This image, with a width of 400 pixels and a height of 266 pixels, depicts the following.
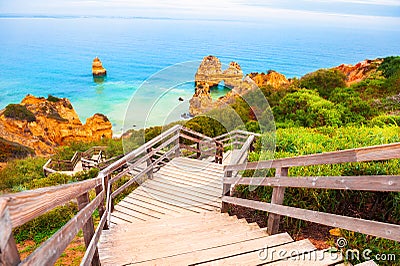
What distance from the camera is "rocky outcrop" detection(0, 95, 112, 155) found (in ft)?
109

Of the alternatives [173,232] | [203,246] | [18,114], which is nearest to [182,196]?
[173,232]

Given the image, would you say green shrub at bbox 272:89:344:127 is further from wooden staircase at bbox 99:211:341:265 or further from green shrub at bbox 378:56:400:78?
green shrub at bbox 378:56:400:78

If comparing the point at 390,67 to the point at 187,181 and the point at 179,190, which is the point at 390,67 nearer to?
the point at 187,181

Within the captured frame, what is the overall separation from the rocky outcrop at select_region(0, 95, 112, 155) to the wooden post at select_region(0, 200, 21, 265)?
1353 inches

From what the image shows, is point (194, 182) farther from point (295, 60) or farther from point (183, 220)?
point (295, 60)

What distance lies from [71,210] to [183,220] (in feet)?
10.1

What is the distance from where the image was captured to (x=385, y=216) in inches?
129

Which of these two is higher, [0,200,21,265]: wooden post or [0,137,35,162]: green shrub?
[0,200,21,265]: wooden post

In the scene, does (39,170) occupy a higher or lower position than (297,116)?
lower

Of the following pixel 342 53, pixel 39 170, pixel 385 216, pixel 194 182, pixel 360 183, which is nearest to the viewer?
pixel 360 183

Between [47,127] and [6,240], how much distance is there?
3746cm

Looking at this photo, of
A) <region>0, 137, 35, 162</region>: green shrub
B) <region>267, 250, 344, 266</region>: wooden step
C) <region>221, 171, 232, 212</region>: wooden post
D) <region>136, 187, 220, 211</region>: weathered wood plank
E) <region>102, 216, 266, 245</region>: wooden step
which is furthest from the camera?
<region>0, 137, 35, 162</region>: green shrub

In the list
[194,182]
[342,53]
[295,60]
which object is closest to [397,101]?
[194,182]

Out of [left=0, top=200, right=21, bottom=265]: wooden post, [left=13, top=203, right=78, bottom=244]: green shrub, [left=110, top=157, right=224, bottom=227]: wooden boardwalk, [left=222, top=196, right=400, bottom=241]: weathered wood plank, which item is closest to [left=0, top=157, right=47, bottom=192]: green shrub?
[left=13, top=203, right=78, bottom=244]: green shrub
